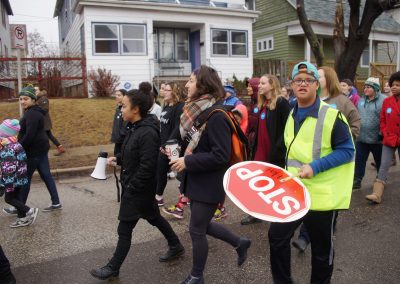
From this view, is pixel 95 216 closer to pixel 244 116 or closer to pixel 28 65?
pixel 244 116

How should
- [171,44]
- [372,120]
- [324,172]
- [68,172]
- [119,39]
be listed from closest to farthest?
[324,172] → [372,120] → [68,172] → [119,39] → [171,44]


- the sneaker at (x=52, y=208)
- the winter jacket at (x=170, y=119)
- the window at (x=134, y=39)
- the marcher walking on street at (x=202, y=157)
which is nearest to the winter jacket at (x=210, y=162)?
the marcher walking on street at (x=202, y=157)

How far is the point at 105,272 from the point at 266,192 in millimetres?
1748

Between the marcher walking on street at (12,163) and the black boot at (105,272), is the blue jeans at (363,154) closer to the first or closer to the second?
the black boot at (105,272)

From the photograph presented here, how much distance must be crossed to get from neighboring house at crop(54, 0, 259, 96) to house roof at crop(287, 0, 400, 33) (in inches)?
189

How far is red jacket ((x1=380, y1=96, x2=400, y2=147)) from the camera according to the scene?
566cm

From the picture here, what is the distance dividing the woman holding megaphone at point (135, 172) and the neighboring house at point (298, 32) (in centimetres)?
1838

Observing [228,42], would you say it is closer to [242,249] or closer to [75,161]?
[75,161]

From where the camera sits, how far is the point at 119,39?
17688mm

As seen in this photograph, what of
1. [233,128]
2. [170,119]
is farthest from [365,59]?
[233,128]

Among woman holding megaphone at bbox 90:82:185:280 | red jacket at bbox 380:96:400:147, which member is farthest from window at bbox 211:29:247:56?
woman holding megaphone at bbox 90:82:185:280

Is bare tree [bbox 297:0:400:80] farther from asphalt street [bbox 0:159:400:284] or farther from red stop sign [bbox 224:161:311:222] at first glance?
red stop sign [bbox 224:161:311:222]

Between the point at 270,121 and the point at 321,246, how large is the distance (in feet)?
6.85

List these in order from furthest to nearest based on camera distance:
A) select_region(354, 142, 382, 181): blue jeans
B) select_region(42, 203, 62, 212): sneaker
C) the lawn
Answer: the lawn < select_region(354, 142, 382, 181): blue jeans < select_region(42, 203, 62, 212): sneaker
